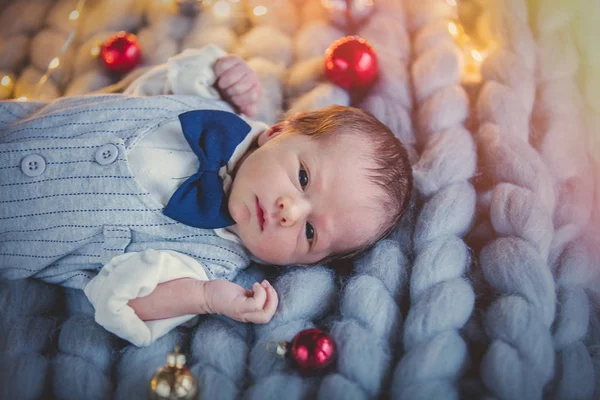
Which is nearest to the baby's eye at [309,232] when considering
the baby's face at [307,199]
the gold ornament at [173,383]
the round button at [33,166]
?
the baby's face at [307,199]

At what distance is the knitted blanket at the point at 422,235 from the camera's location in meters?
0.72

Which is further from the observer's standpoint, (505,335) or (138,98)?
(138,98)

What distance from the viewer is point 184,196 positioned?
0.90m

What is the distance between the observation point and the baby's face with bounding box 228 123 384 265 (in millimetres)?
877

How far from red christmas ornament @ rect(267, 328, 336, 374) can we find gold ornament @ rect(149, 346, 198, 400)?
0.14m

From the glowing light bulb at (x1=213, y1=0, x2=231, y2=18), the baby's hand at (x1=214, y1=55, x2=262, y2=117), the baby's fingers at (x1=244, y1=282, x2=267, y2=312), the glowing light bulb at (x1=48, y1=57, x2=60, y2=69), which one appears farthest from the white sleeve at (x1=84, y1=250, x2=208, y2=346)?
the glowing light bulb at (x1=213, y1=0, x2=231, y2=18)

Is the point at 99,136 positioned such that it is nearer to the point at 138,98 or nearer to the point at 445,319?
the point at 138,98

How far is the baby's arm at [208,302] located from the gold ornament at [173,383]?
6.1 inches

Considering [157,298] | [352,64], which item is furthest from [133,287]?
[352,64]

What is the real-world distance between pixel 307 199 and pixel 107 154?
0.32m

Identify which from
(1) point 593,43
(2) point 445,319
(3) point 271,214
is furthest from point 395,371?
(1) point 593,43

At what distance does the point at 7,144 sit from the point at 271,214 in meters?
0.45

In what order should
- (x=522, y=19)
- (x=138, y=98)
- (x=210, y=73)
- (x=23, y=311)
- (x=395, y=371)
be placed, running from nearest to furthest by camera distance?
(x=395, y=371), (x=23, y=311), (x=138, y=98), (x=210, y=73), (x=522, y=19)

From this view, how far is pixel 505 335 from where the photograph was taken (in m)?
0.72
